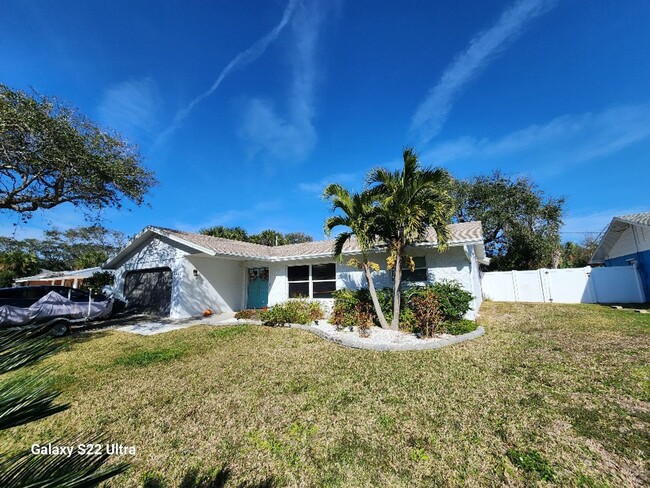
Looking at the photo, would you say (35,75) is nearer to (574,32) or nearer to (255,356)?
(255,356)

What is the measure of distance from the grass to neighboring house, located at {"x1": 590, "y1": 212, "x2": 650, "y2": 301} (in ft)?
29.2

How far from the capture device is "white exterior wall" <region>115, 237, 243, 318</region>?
13.8 metres

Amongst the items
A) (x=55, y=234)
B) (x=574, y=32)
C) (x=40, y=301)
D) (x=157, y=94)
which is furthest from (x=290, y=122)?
(x=55, y=234)

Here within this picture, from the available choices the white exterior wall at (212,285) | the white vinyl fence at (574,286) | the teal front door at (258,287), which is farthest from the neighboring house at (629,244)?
the white exterior wall at (212,285)

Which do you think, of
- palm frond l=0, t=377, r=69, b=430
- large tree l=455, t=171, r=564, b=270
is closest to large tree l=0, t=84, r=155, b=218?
palm frond l=0, t=377, r=69, b=430

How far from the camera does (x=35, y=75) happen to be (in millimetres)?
9734

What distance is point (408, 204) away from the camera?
8.72 m

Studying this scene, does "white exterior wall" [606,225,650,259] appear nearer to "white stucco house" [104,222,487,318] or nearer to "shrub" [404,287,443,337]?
"white stucco house" [104,222,487,318]

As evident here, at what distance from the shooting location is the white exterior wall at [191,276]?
45.3 feet

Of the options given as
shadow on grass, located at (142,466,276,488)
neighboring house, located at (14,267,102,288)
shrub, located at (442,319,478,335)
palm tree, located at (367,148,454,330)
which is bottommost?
shadow on grass, located at (142,466,276,488)

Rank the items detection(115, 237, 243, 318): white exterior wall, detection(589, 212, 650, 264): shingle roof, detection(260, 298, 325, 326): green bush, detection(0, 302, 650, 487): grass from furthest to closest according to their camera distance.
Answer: detection(115, 237, 243, 318): white exterior wall < detection(589, 212, 650, 264): shingle roof < detection(260, 298, 325, 326): green bush < detection(0, 302, 650, 487): grass

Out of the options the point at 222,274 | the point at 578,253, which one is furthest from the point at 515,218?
the point at 222,274

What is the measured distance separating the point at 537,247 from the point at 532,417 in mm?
23332

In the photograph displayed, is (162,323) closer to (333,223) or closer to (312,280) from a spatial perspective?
(312,280)
